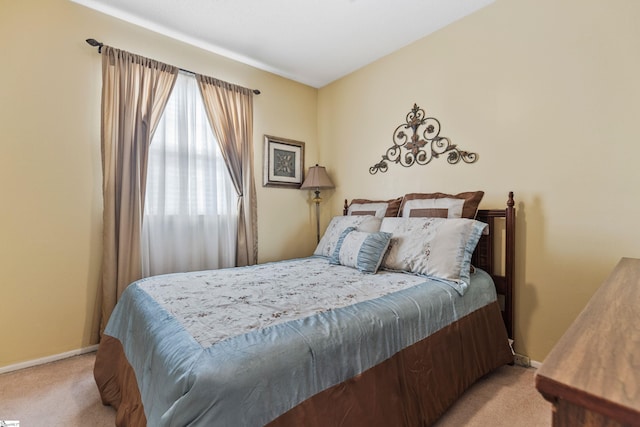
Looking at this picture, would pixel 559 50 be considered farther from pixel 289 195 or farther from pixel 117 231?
pixel 117 231

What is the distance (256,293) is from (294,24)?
7.32 feet

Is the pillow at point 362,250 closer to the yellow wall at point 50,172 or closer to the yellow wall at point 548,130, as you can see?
the yellow wall at point 548,130

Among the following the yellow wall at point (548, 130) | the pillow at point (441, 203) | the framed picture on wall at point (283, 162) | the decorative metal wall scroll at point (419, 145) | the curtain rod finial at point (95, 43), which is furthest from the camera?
the framed picture on wall at point (283, 162)

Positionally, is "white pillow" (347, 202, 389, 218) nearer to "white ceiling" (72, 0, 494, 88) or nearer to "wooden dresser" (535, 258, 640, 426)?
"white ceiling" (72, 0, 494, 88)

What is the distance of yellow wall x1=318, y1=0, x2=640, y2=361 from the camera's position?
67.6 inches

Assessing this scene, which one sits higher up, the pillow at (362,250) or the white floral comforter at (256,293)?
the pillow at (362,250)

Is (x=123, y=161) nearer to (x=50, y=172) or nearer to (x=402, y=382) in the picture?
(x=50, y=172)

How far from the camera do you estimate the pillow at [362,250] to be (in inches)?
81.9

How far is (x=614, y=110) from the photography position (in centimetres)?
173

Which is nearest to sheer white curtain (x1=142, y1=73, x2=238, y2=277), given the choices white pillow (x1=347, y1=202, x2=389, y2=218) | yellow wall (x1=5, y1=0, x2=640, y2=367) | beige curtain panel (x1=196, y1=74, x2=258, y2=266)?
beige curtain panel (x1=196, y1=74, x2=258, y2=266)

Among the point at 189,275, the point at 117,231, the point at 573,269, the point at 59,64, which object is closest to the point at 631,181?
the point at 573,269

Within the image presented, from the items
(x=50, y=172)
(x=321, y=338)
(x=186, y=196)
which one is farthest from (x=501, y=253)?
(x=50, y=172)

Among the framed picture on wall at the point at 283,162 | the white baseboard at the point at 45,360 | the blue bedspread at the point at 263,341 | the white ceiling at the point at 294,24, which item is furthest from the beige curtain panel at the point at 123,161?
the framed picture on wall at the point at 283,162

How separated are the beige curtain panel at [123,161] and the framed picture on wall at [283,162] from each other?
1172mm
